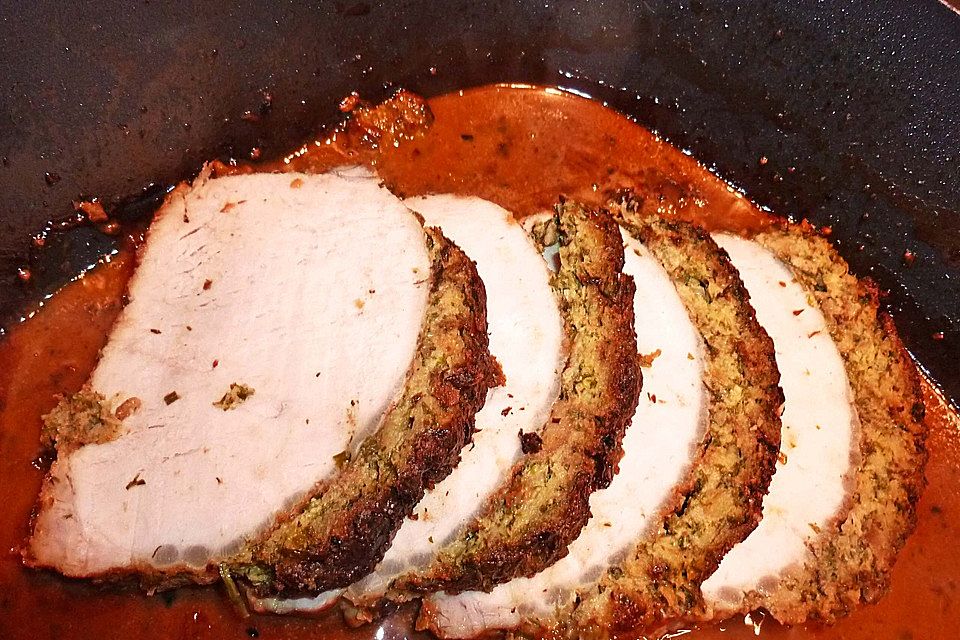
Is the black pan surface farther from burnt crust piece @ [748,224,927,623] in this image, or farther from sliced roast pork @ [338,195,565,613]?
sliced roast pork @ [338,195,565,613]

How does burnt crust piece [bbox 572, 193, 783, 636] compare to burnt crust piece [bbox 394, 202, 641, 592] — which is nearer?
burnt crust piece [bbox 394, 202, 641, 592]

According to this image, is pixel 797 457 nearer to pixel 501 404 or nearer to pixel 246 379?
pixel 501 404

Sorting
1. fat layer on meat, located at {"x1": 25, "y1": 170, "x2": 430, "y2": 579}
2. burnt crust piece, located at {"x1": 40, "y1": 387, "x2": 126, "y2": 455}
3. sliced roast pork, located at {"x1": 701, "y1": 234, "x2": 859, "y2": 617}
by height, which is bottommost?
burnt crust piece, located at {"x1": 40, "y1": 387, "x2": 126, "y2": 455}

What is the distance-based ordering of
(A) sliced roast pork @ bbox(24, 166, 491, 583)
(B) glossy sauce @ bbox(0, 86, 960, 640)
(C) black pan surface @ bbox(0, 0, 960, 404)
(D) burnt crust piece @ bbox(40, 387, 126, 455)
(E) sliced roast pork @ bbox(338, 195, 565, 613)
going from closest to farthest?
(A) sliced roast pork @ bbox(24, 166, 491, 583) → (E) sliced roast pork @ bbox(338, 195, 565, 613) → (D) burnt crust piece @ bbox(40, 387, 126, 455) → (B) glossy sauce @ bbox(0, 86, 960, 640) → (C) black pan surface @ bbox(0, 0, 960, 404)

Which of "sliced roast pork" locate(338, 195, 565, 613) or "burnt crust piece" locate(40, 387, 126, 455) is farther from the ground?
"sliced roast pork" locate(338, 195, 565, 613)

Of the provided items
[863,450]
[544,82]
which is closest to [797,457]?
[863,450]

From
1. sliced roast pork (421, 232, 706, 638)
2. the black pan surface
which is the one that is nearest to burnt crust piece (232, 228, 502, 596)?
sliced roast pork (421, 232, 706, 638)

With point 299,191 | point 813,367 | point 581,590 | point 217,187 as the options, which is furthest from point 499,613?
point 217,187
